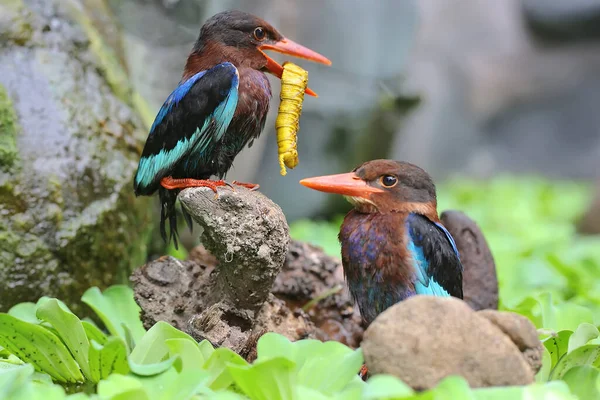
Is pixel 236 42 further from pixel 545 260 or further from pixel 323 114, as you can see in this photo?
pixel 323 114

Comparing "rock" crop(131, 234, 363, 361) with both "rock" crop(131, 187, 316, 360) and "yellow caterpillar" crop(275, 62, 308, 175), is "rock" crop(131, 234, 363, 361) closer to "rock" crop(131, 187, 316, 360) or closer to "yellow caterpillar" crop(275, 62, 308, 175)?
"rock" crop(131, 187, 316, 360)

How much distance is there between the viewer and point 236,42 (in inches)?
103

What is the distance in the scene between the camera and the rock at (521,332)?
6.17ft

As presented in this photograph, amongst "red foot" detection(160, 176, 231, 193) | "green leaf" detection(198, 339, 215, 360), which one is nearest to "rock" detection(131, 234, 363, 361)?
"green leaf" detection(198, 339, 215, 360)

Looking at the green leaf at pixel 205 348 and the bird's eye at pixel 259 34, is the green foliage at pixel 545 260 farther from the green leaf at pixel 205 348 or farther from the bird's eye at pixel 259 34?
the bird's eye at pixel 259 34

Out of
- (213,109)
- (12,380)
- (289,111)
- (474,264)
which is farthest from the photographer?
(474,264)

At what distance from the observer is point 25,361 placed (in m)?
2.32

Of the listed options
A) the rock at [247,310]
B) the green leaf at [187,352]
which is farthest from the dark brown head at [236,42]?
the green leaf at [187,352]

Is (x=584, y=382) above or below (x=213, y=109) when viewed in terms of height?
Result: below

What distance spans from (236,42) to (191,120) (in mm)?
346

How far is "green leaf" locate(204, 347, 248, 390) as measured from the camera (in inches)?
80.4

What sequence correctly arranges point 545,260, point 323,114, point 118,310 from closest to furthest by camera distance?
point 118,310
point 545,260
point 323,114

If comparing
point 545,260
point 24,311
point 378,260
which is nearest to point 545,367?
point 378,260

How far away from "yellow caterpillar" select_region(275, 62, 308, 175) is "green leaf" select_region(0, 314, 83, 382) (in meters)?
0.95
